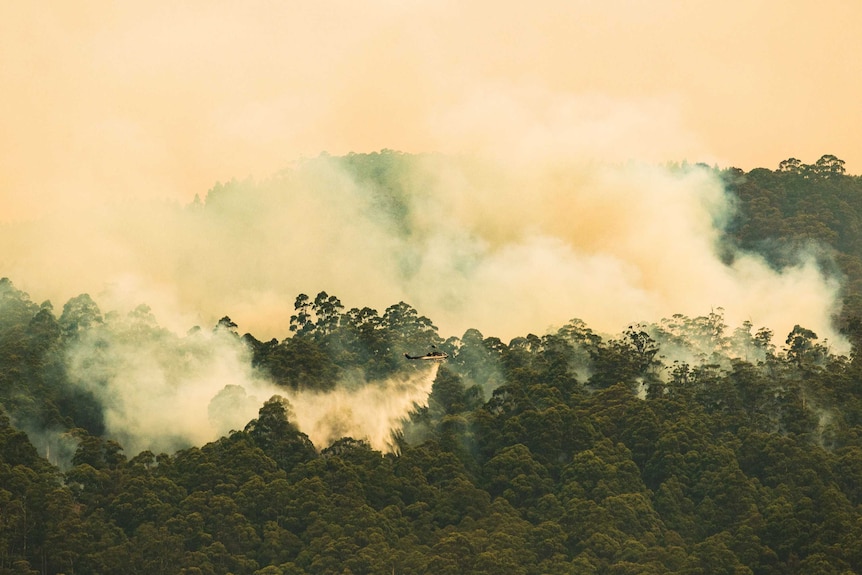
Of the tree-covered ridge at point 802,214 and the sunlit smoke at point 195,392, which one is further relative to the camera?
the tree-covered ridge at point 802,214

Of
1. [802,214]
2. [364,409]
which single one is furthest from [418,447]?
[802,214]

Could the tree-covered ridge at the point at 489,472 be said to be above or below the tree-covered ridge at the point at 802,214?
below

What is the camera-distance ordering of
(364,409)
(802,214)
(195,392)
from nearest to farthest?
(195,392), (364,409), (802,214)

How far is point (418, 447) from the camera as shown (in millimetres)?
126250

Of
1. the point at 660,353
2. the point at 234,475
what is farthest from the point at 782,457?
the point at 234,475

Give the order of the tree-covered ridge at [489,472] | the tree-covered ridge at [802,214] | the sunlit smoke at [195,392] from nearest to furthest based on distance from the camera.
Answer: the tree-covered ridge at [489,472]
the sunlit smoke at [195,392]
the tree-covered ridge at [802,214]

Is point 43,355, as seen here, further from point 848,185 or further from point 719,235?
point 848,185

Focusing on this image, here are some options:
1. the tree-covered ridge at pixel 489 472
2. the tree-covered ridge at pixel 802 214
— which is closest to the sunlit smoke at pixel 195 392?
the tree-covered ridge at pixel 489 472

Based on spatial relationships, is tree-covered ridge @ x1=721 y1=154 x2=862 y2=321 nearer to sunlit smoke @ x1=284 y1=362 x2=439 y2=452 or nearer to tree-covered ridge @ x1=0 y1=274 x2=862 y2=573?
tree-covered ridge @ x1=0 y1=274 x2=862 y2=573

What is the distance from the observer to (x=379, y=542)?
11231 centimetres

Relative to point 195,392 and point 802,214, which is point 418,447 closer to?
point 195,392

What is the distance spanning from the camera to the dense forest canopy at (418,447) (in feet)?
367

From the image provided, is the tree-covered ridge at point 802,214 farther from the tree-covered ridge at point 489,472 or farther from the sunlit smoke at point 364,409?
the sunlit smoke at point 364,409

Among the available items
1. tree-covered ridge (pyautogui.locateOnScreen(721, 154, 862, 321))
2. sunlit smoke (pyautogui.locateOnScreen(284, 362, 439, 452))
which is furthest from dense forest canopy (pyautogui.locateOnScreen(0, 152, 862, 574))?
tree-covered ridge (pyautogui.locateOnScreen(721, 154, 862, 321))
